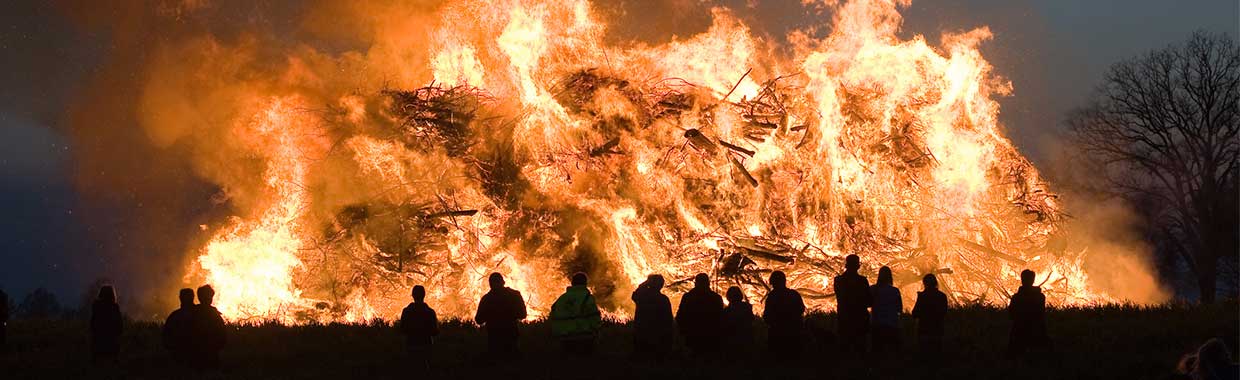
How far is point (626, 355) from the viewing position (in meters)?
14.2

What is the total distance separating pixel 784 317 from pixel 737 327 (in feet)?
2.19

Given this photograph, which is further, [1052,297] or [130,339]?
[1052,297]

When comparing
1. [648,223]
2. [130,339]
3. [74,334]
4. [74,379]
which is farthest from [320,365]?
[648,223]

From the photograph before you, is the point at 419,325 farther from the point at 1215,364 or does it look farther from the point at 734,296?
the point at 1215,364

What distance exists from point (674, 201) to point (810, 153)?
126 inches

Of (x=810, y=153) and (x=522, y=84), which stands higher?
(x=522, y=84)

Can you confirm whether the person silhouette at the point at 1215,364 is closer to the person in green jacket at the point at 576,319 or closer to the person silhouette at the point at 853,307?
the person silhouette at the point at 853,307

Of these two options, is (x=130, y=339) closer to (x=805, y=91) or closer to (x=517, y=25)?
(x=517, y=25)

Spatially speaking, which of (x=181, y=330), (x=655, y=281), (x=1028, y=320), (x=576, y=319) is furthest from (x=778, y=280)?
(x=181, y=330)

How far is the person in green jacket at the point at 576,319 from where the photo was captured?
13328 mm

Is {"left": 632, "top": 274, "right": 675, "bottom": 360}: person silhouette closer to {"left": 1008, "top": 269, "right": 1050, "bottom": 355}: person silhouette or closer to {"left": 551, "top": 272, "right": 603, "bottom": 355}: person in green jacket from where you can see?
{"left": 551, "top": 272, "right": 603, "bottom": 355}: person in green jacket

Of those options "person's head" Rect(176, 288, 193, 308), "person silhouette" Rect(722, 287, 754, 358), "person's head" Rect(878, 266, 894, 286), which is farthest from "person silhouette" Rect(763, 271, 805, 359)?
"person's head" Rect(176, 288, 193, 308)

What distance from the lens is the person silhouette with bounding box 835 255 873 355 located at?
13.1 meters

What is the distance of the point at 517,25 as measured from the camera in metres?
23.2
